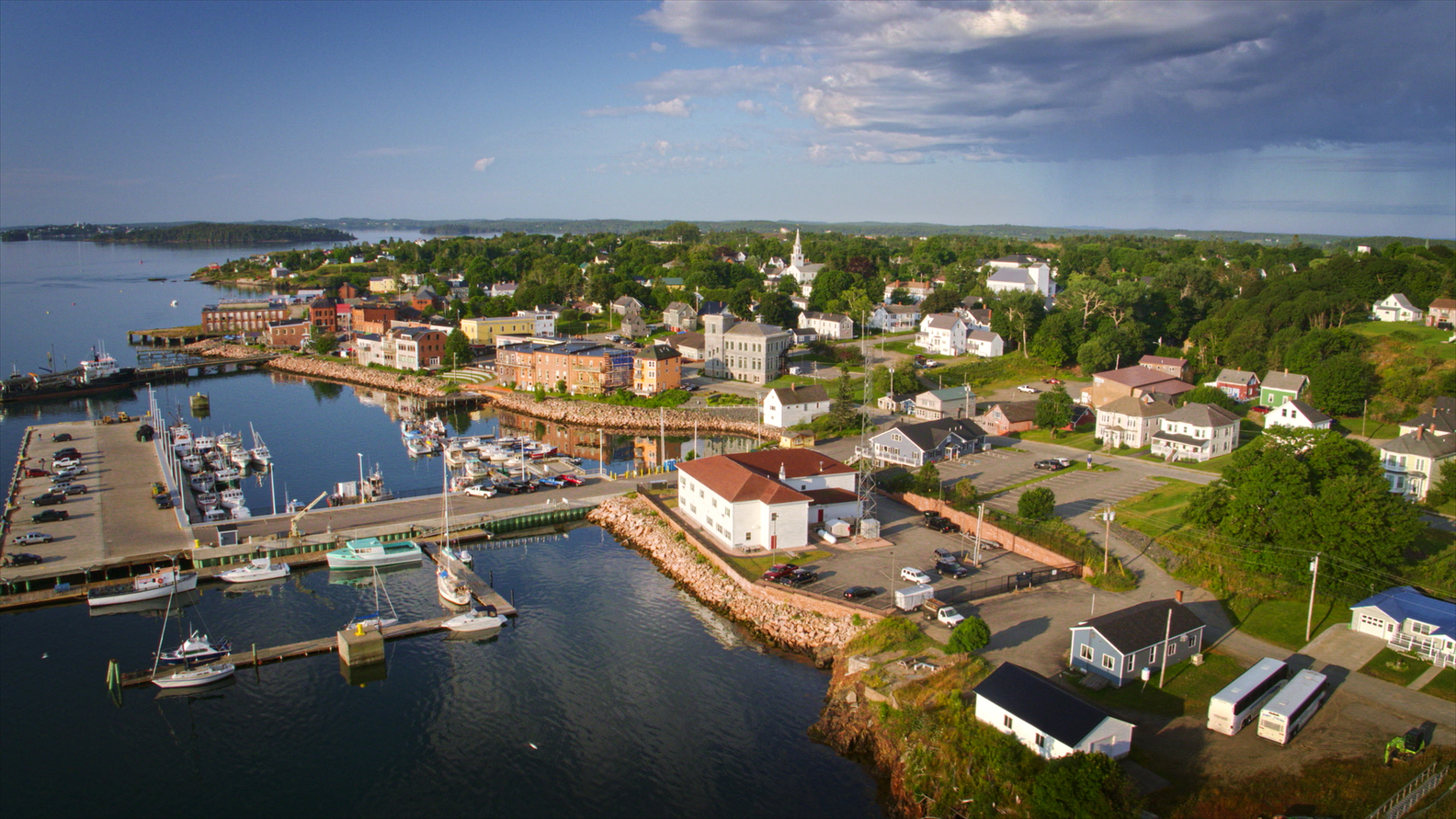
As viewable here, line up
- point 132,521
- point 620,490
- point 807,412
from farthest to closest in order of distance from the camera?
point 807,412 → point 620,490 → point 132,521

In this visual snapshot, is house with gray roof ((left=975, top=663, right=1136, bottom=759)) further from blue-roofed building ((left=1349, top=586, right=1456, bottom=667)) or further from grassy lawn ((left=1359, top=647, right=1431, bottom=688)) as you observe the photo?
blue-roofed building ((left=1349, top=586, right=1456, bottom=667))

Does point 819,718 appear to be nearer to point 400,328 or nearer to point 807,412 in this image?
point 807,412

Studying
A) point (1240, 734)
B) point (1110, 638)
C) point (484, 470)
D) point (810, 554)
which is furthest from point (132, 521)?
point (1240, 734)

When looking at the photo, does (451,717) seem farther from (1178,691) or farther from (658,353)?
(658,353)

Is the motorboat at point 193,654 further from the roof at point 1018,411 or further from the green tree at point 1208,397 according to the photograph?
the green tree at point 1208,397

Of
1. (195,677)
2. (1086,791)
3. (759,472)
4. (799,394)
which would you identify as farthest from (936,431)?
(195,677)
